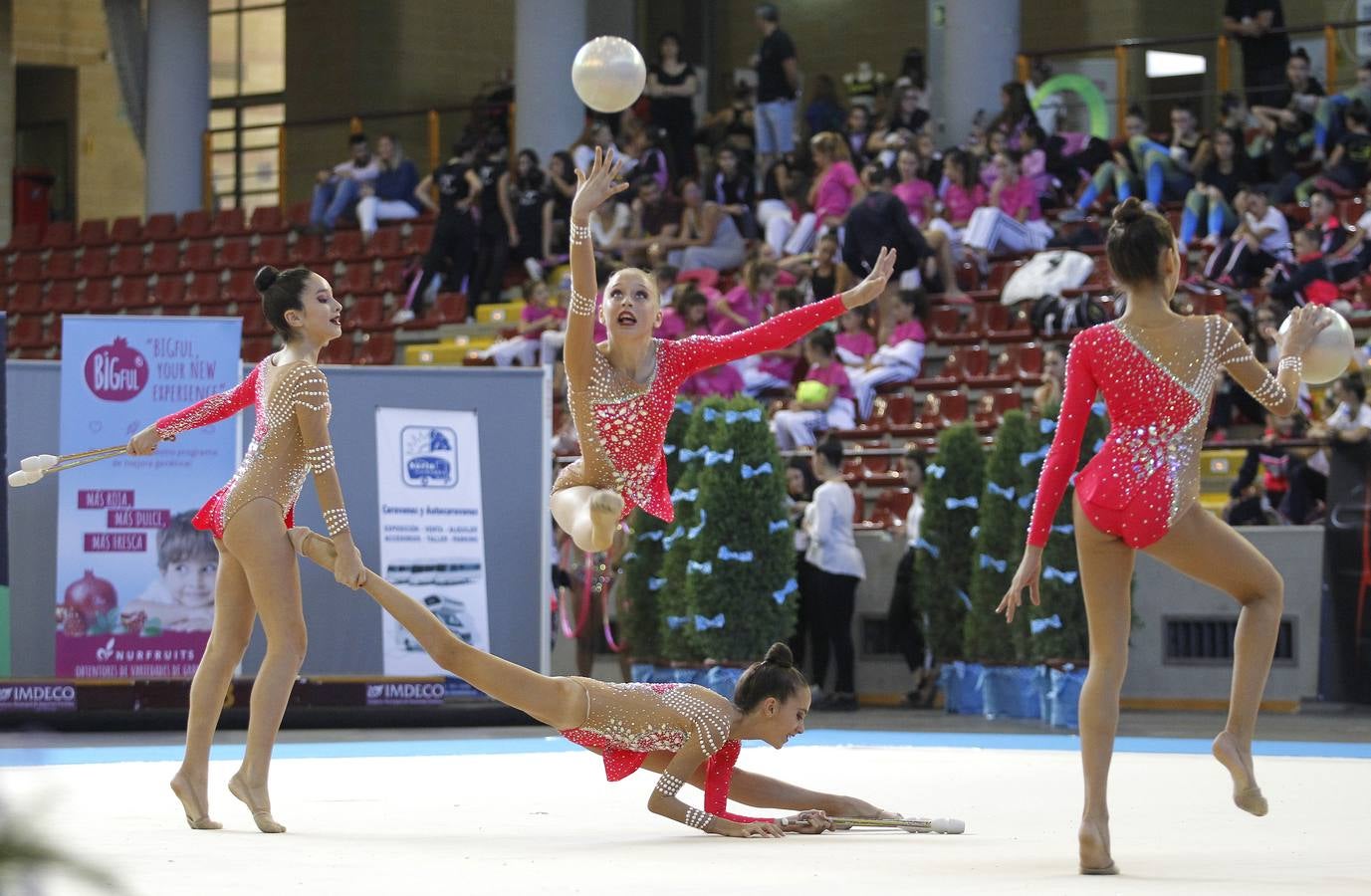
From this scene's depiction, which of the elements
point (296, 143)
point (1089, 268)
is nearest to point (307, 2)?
point (296, 143)

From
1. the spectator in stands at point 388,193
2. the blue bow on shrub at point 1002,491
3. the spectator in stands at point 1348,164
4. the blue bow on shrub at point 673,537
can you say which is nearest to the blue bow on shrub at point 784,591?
the blue bow on shrub at point 673,537

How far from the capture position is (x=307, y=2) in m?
26.7

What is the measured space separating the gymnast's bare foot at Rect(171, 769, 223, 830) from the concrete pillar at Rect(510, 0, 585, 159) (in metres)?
14.2

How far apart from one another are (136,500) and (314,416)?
19.0 ft

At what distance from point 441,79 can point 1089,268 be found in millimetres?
13704

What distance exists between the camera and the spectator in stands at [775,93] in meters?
18.0

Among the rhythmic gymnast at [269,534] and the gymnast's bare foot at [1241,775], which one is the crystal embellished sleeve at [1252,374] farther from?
the rhythmic gymnast at [269,534]

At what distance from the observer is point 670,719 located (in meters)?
5.38

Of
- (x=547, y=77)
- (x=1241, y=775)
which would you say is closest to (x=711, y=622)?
(x=1241, y=775)

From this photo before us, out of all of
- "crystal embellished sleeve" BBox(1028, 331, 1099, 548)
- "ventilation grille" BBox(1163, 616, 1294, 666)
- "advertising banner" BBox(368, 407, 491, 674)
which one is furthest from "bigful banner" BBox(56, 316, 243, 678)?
"crystal embellished sleeve" BBox(1028, 331, 1099, 548)

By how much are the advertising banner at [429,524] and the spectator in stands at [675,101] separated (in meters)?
7.37

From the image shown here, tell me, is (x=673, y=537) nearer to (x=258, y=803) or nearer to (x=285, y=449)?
(x=285, y=449)

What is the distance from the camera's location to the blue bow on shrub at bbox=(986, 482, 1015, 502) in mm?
11570

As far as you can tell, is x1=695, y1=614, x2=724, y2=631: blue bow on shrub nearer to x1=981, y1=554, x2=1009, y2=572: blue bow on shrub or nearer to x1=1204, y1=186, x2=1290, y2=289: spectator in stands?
x1=981, y1=554, x2=1009, y2=572: blue bow on shrub
